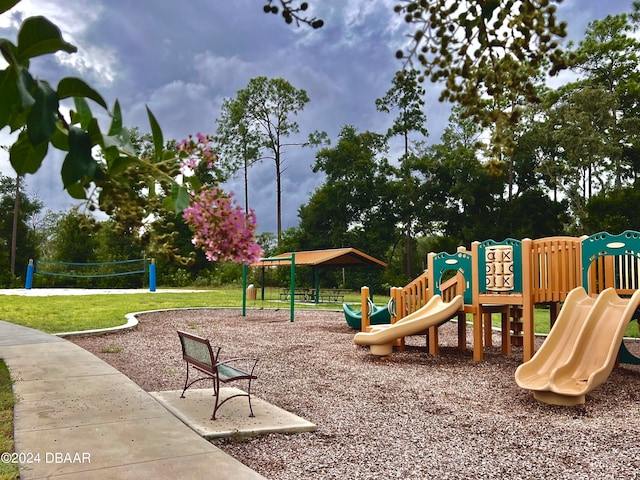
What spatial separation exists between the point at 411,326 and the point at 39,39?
8311 mm

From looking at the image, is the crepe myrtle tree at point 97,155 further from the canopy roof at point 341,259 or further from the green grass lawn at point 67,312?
the canopy roof at point 341,259

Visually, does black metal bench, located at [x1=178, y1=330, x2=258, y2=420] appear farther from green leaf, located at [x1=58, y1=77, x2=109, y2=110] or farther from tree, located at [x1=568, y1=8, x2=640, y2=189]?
tree, located at [x1=568, y1=8, x2=640, y2=189]

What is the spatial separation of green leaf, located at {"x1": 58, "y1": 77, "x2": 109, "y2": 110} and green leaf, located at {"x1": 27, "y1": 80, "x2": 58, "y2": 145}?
0.21ft

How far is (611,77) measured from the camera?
29.7 meters

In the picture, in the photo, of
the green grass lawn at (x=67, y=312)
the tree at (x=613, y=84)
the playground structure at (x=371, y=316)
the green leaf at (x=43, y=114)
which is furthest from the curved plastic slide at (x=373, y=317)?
the tree at (x=613, y=84)

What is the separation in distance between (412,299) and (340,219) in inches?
1068

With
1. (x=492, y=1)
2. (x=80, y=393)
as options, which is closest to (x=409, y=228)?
(x=80, y=393)

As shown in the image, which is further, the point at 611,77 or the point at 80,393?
the point at 611,77

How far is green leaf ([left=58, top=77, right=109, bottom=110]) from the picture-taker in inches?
43.4

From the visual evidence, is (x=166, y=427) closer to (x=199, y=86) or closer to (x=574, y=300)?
(x=574, y=300)

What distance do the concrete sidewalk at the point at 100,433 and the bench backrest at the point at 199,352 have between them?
571 mm

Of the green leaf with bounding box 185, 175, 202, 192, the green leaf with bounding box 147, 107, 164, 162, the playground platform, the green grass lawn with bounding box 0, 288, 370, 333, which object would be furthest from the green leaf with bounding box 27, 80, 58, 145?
the green grass lawn with bounding box 0, 288, 370, 333

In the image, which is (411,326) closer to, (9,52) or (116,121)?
(116,121)

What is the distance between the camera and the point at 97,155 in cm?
146
